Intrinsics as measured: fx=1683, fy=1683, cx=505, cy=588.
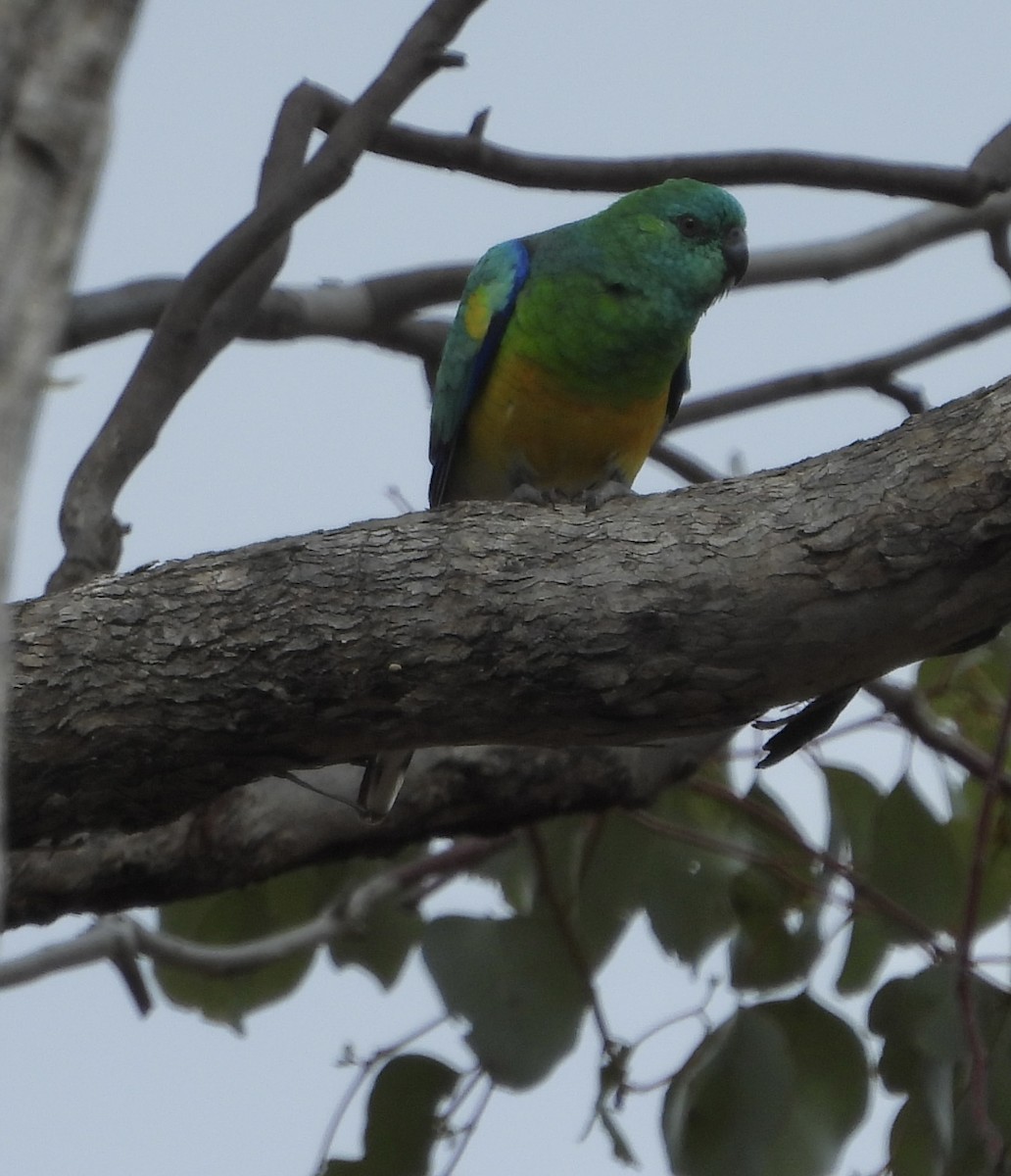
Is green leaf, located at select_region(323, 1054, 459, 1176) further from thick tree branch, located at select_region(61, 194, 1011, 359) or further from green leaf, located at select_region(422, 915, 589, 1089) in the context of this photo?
thick tree branch, located at select_region(61, 194, 1011, 359)

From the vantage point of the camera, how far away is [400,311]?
549 centimetres

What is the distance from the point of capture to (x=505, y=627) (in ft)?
10.4

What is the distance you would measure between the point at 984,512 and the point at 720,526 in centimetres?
50

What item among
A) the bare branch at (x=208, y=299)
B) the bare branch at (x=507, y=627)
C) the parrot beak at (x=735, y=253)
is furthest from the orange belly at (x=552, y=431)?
the bare branch at (x=507, y=627)

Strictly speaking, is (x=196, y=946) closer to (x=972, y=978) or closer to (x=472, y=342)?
(x=472, y=342)

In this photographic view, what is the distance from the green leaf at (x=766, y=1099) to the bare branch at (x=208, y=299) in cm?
208

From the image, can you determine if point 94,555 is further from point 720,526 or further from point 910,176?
point 910,176

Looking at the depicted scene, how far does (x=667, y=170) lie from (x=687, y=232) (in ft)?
1.53

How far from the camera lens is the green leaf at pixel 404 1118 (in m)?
4.54

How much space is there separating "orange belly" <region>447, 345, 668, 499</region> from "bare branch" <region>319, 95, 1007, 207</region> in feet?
1.86

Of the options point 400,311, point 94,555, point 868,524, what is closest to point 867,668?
point 868,524

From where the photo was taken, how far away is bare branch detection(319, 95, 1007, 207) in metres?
4.80

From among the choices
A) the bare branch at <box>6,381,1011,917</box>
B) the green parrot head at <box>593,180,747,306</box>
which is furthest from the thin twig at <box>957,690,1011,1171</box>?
the green parrot head at <box>593,180,747,306</box>

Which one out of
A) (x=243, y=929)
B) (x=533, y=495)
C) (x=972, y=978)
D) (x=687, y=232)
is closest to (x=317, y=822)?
(x=243, y=929)
